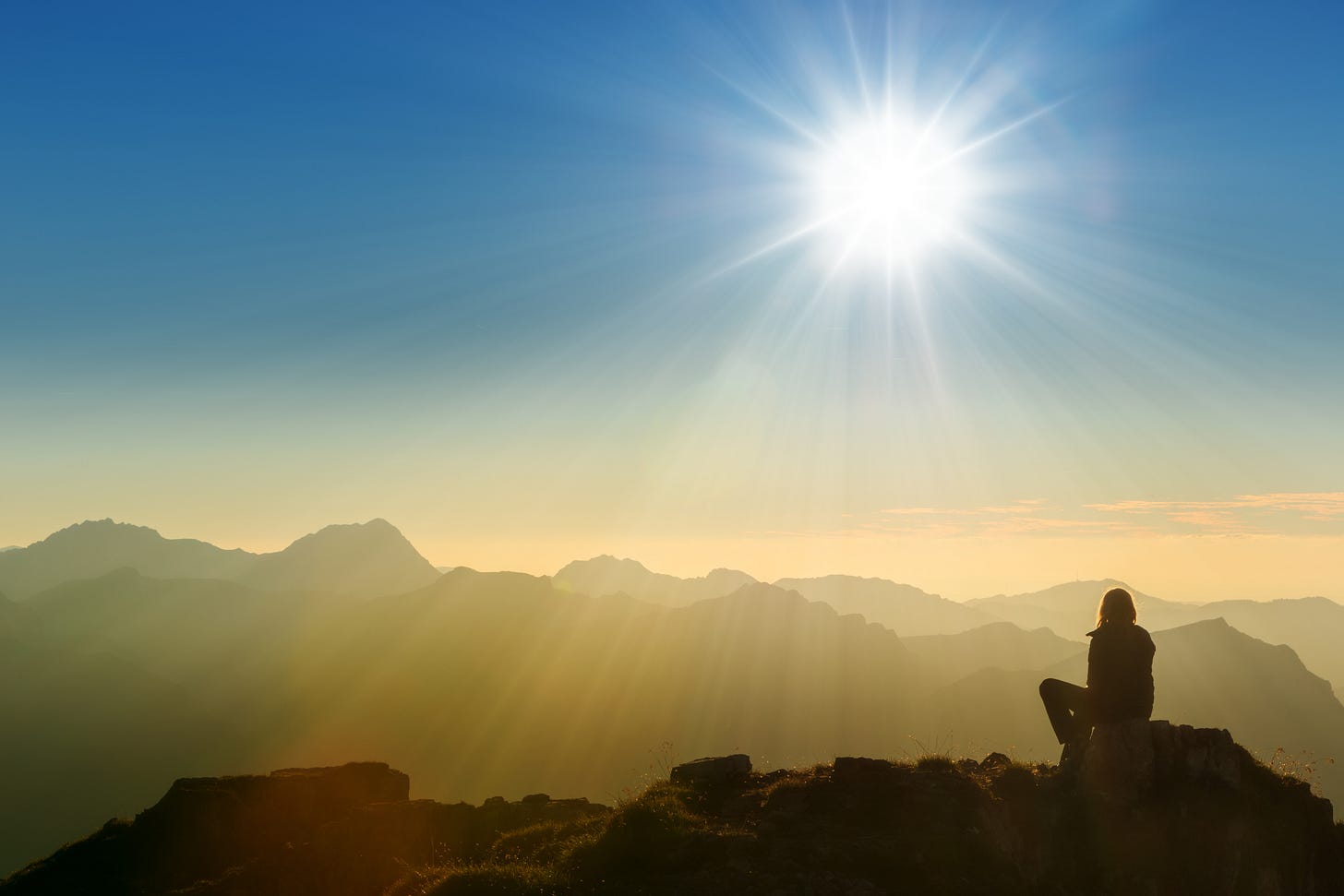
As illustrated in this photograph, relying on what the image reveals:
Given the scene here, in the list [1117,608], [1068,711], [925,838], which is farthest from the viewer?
[1068,711]

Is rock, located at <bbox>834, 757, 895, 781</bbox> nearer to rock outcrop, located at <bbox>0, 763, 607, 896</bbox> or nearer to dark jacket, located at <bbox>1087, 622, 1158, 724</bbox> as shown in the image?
dark jacket, located at <bbox>1087, 622, 1158, 724</bbox>

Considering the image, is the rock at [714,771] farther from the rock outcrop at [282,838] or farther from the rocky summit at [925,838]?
the rock outcrop at [282,838]

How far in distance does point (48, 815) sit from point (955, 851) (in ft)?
621

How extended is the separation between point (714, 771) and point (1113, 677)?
939 centimetres

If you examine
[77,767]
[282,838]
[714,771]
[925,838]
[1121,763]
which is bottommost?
[77,767]

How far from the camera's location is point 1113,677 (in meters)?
16.8

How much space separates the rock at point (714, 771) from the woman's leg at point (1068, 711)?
7290mm

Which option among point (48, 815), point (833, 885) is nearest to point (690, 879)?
point (833, 885)

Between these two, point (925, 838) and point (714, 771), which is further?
point (714, 771)

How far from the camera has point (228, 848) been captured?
80.9ft

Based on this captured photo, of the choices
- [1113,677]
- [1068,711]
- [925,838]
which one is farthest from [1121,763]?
[925,838]

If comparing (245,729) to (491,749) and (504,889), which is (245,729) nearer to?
(491,749)

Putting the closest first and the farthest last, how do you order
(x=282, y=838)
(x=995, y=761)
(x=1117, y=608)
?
(x=1117, y=608), (x=995, y=761), (x=282, y=838)

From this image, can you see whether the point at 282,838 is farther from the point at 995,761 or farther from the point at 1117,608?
the point at 1117,608
